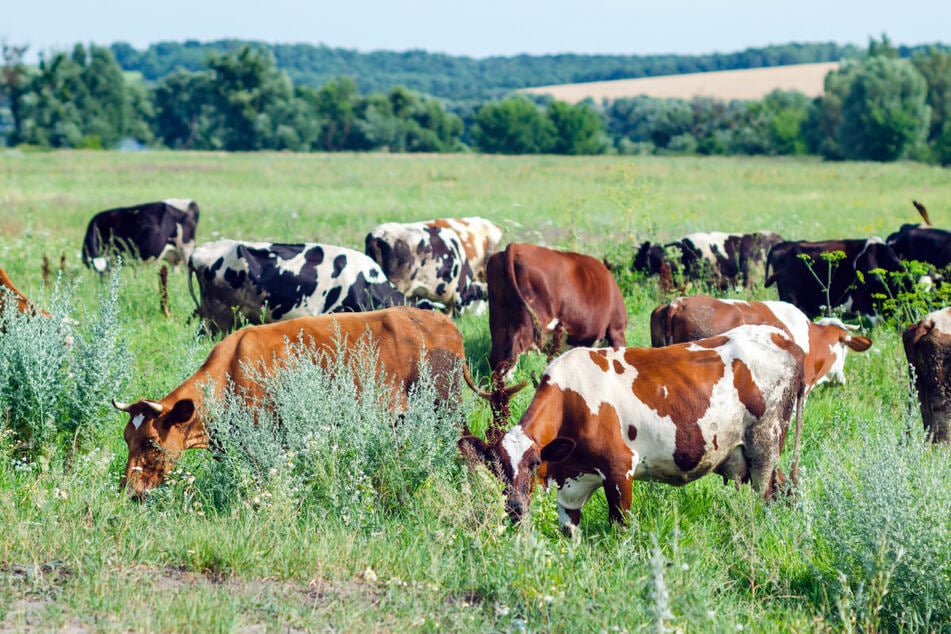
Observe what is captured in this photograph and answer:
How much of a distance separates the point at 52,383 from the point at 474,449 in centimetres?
367

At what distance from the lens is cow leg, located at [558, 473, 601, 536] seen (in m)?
6.00

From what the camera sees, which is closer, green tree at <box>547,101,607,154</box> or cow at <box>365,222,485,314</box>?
cow at <box>365,222,485,314</box>

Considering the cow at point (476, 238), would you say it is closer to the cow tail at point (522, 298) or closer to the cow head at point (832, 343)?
the cow tail at point (522, 298)

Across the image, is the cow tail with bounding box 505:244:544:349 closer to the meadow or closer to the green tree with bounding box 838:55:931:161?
the meadow

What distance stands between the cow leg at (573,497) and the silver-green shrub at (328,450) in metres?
0.72

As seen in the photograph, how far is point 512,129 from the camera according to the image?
399ft

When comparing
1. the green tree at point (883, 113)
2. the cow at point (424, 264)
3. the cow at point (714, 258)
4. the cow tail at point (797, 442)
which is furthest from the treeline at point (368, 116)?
the cow tail at point (797, 442)

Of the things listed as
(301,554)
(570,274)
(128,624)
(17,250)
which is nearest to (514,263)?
(570,274)

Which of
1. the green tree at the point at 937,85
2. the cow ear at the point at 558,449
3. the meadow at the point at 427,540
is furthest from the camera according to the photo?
the green tree at the point at 937,85

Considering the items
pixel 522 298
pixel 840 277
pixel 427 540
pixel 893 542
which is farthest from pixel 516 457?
pixel 840 277

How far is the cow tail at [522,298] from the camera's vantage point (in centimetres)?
973

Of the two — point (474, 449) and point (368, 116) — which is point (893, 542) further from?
point (368, 116)

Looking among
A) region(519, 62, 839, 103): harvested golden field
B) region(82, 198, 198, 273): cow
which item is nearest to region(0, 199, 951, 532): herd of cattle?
region(82, 198, 198, 273): cow

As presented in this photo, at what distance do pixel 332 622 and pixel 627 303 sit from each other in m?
9.12
